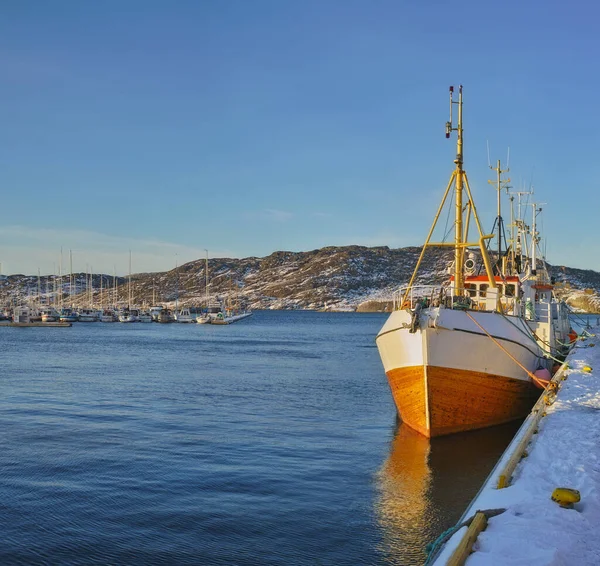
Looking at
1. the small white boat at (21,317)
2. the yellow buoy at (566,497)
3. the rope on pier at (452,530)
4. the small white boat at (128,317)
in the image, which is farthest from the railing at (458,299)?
the small white boat at (128,317)

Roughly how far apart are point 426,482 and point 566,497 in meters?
7.36

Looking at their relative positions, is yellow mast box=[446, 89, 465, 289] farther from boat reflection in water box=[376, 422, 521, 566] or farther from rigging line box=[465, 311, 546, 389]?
boat reflection in water box=[376, 422, 521, 566]

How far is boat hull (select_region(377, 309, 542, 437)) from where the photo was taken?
18422 millimetres

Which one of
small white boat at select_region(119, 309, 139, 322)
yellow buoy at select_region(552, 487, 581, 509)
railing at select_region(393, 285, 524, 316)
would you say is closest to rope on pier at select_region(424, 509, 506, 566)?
yellow buoy at select_region(552, 487, 581, 509)

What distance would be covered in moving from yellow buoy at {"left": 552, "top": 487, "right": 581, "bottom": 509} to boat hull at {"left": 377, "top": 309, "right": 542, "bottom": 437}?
10.3m

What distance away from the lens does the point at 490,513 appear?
7754 millimetres

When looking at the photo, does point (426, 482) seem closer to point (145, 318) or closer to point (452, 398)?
point (452, 398)

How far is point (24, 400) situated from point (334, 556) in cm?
1987

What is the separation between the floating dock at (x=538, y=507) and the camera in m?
6.59

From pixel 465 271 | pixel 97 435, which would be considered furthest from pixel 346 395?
pixel 97 435

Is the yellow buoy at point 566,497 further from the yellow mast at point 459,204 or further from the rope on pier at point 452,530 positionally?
the yellow mast at point 459,204

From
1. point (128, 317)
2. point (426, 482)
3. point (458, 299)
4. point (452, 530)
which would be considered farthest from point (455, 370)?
point (128, 317)

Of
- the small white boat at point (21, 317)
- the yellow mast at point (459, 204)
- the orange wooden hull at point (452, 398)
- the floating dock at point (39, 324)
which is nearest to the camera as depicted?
the orange wooden hull at point (452, 398)

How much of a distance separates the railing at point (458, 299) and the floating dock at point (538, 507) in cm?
645
